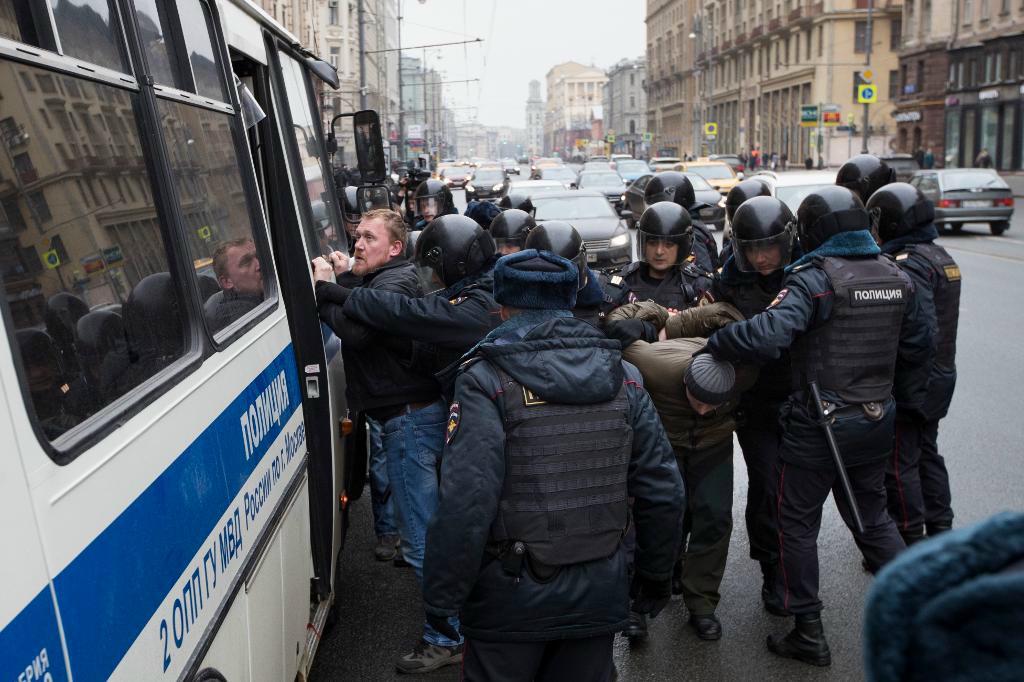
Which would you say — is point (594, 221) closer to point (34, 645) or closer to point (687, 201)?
point (687, 201)

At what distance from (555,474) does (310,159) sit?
3.10m

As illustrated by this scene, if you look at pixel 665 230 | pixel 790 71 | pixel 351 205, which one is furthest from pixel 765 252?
pixel 790 71

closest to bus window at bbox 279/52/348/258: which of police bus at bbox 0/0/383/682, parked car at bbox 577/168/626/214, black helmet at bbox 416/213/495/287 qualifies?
black helmet at bbox 416/213/495/287

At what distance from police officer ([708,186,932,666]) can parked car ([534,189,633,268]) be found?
13.9 m

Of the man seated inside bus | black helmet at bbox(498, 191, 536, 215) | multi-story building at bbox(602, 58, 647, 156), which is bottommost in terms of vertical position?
multi-story building at bbox(602, 58, 647, 156)

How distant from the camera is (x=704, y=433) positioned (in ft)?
15.1

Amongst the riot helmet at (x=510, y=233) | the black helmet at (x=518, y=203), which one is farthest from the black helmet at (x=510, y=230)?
the black helmet at (x=518, y=203)

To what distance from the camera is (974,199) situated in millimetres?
24344

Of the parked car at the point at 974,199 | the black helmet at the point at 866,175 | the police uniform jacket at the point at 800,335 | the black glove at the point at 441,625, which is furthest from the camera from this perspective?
the parked car at the point at 974,199

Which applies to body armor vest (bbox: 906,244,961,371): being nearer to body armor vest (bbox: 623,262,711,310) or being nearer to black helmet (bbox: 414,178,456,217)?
body armor vest (bbox: 623,262,711,310)

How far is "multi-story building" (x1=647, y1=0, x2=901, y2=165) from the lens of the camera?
66.1m

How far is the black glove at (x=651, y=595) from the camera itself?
10.6 ft

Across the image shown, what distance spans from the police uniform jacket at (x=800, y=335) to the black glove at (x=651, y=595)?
123cm

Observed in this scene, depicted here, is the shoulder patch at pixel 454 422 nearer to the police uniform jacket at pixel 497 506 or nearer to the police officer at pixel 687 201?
the police uniform jacket at pixel 497 506
